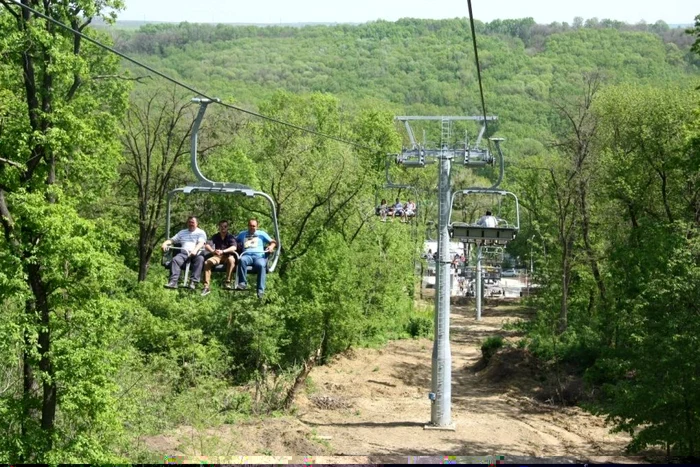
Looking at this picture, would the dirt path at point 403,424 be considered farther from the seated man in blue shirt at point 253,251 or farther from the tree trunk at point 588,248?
the seated man in blue shirt at point 253,251

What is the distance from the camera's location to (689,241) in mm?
22188

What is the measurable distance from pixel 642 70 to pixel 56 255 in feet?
393

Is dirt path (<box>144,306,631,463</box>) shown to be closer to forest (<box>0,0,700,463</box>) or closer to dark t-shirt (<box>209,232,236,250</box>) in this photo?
forest (<box>0,0,700,463</box>)

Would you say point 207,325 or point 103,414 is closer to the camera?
point 103,414

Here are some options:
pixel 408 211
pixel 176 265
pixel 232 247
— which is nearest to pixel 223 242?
pixel 232 247

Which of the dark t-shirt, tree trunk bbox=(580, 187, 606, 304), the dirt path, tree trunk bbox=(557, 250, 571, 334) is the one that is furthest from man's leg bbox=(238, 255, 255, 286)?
tree trunk bbox=(580, 187, 606, 304)

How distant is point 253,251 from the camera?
16.1 metres

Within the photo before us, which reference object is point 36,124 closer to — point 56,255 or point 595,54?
point 56,255

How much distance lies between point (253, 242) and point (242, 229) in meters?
22.0

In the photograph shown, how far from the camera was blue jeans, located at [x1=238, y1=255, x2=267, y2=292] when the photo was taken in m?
16.0

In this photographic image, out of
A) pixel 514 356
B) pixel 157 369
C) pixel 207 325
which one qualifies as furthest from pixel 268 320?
pixel 514 356

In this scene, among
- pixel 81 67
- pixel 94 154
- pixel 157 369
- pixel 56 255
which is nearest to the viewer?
pixel 56 255

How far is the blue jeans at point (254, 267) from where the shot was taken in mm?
16016

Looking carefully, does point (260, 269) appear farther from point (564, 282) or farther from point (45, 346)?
point (564, 282)
